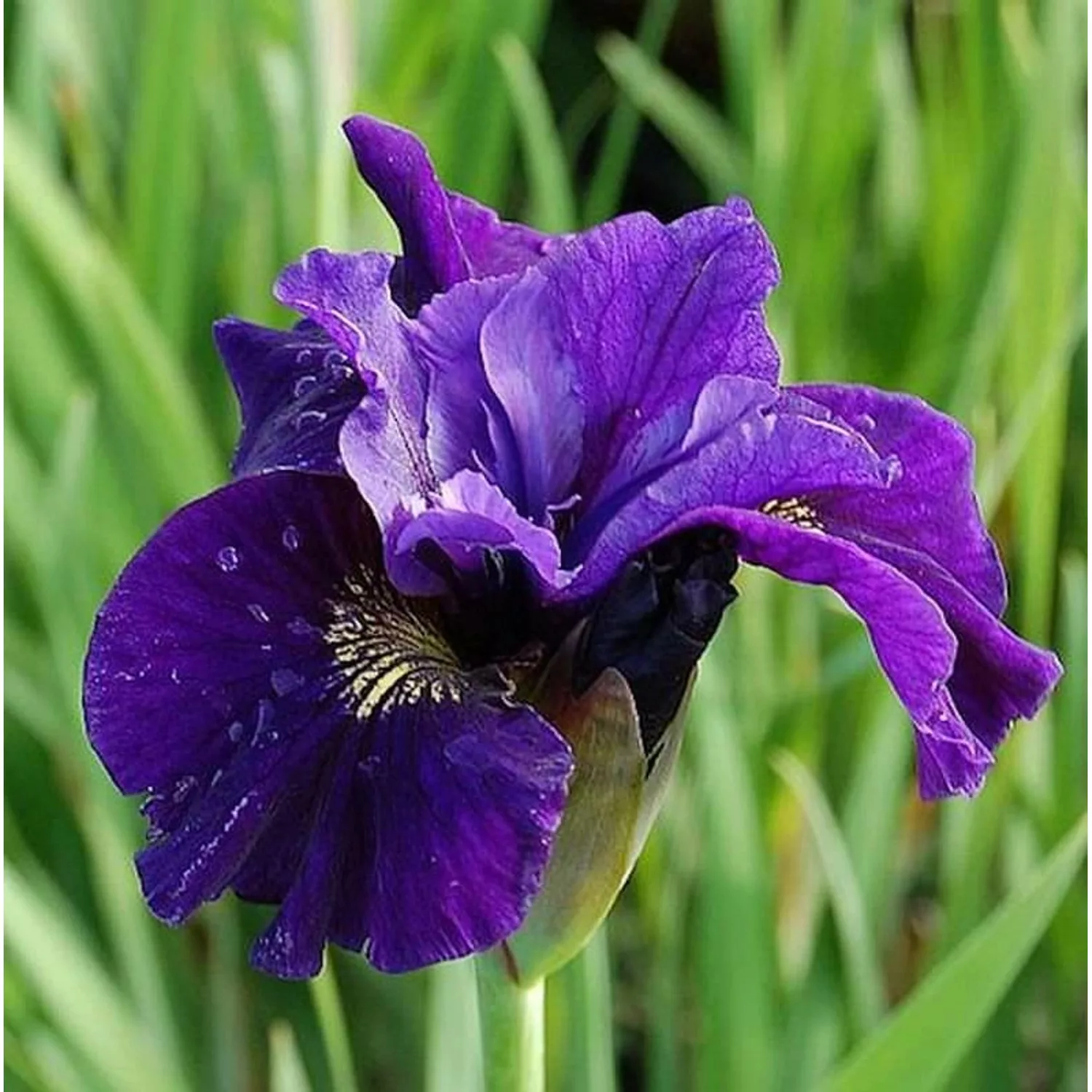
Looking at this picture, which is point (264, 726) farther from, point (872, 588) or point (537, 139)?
point (537, 139)

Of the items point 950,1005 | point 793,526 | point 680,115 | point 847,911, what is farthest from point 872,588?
point 680,115

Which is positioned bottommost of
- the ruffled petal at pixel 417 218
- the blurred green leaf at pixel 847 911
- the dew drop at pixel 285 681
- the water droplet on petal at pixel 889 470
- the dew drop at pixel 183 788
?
the blurred green leaf at pixel 847 911

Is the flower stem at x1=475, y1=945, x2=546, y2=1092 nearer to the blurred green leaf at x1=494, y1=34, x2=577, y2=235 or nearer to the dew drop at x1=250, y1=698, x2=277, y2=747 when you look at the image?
the dew drop at x1=250, y1=698, x2=277, y2=747

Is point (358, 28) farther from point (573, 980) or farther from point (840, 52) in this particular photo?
point (573, 980)

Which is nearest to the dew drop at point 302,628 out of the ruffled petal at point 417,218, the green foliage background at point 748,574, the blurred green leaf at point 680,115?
the ruffled petal at point 417,218

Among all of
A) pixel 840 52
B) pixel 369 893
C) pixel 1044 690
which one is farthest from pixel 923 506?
pixel 840 52

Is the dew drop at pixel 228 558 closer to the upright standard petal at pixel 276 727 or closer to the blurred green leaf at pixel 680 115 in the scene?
the upright standard petal at pixel 276 727

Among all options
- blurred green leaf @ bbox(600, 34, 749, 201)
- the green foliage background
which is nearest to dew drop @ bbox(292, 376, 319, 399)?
the green foliage background
